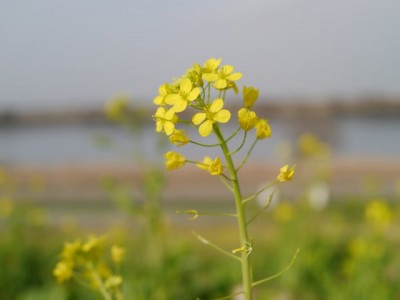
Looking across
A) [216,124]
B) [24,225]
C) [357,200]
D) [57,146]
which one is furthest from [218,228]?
[57,146]

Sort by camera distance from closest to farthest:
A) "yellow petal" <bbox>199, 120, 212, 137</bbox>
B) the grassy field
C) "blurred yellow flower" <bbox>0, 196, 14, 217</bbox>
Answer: "yellow petal" <bbox>199, 120, 212, 137</bbox> < the grassy field < "blurred yellow flower" <bbox>0, 196, 14, 217</bbox>

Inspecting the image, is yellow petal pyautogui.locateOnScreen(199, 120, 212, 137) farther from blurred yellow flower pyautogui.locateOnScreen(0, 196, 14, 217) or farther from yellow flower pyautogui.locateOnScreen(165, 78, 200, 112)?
blurred yellow flower pyautogui.locateOnScreen(0, 196, 14, 217)

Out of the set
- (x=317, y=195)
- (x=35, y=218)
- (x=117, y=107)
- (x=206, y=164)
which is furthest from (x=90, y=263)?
(x=317, y=195)

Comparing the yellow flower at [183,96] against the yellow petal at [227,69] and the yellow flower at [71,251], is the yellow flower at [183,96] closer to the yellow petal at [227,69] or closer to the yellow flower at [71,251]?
the yellow petal at [227,69]

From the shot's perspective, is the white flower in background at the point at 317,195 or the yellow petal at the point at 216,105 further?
the white flower in background at the point at 317,195

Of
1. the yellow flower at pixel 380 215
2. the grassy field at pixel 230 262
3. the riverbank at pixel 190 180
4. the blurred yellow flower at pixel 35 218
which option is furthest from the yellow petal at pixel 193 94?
the riverbank at pixel 190 180

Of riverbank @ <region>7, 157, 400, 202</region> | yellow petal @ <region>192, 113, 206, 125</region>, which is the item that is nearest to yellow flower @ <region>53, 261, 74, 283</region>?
yellow petal @ <region>192, 113, 206, 125</region>

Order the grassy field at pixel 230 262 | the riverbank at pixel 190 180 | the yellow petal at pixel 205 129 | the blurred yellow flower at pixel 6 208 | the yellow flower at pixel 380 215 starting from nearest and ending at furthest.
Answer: the yellow petal at pixel 205 129, the grassy field at pixel 230 262, the yellow flower at pixel 380 215, the blurred yellow flower at pixel 6 208, the riverbank at pixel 190 180

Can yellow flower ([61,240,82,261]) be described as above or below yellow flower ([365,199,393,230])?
above

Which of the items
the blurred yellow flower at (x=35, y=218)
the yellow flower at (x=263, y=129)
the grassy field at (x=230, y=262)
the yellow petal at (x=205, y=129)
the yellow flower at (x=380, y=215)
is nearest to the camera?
the yellow petal at (x=205, y=129)
